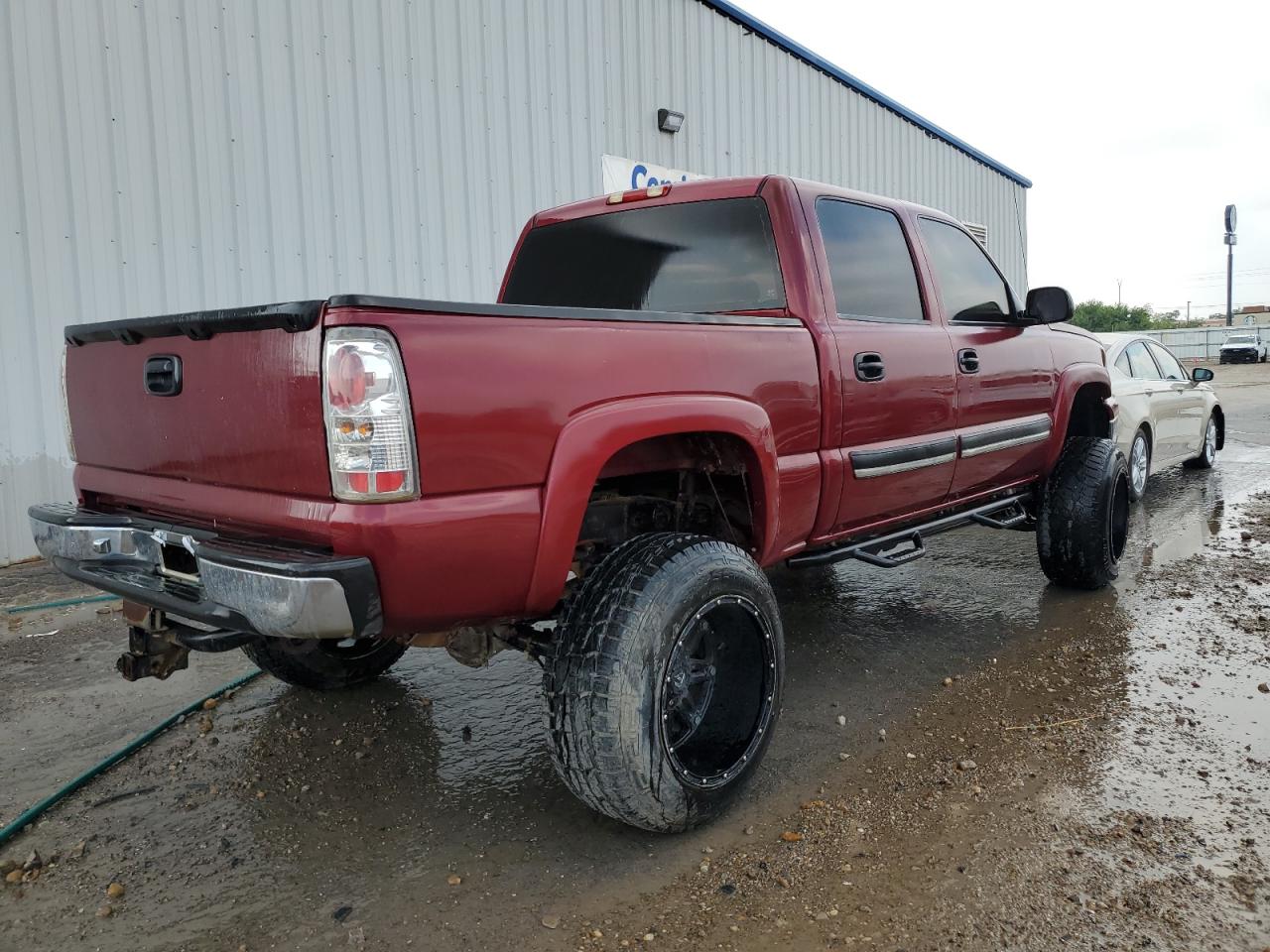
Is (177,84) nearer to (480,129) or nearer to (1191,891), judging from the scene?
(480,129)

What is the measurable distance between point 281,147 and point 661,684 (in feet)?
18.7

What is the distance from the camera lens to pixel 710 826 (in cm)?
260

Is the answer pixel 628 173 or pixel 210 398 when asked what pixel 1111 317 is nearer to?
pixel 628 173

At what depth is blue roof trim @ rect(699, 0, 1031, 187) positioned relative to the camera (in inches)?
410

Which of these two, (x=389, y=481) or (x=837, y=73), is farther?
(x=837, y=73)

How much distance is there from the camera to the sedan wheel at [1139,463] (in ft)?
23.1

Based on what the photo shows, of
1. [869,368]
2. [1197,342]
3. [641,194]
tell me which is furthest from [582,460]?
[1197,342]

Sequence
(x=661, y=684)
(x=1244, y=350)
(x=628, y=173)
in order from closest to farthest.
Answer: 1. (x=661, y=684)
2. (x=628, y=173)
3. (x=1244, y=350)

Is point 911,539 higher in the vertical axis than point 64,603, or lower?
higher

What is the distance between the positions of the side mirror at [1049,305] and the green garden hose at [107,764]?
375cm

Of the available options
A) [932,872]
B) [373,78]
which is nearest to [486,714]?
[932,872]

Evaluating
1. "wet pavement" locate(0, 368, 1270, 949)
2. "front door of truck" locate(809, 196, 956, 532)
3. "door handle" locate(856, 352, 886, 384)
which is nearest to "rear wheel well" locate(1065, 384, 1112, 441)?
"wet pavement" locate(0, 368, 1270, 949)

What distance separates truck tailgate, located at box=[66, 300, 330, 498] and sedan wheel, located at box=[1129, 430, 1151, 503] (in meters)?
6.63

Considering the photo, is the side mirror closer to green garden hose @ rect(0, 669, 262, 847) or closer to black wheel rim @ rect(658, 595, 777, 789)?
black wheel rim @ rect(658, 595, 777, 789)
